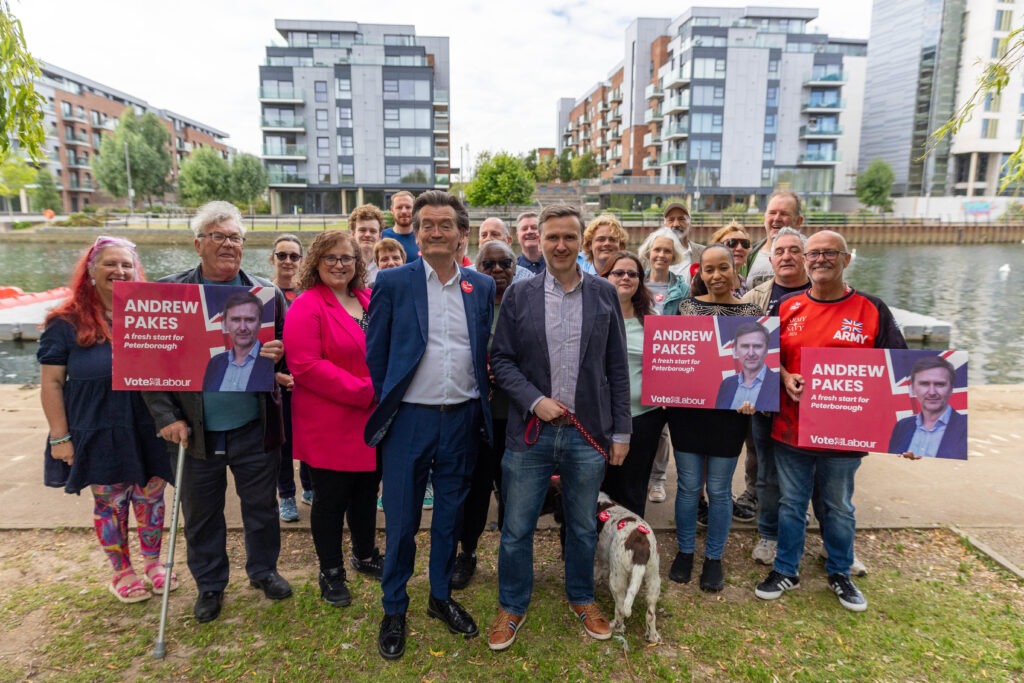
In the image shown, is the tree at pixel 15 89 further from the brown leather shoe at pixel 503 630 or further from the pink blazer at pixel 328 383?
the brown leather shoe at pixel 503 630

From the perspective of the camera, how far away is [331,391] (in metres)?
3.43

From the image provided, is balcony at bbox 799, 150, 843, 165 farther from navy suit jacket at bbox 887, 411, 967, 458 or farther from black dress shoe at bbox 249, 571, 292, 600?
black dress shoe at bbox 249, 571, 292, 600

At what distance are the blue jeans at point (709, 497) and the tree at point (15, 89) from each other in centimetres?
450

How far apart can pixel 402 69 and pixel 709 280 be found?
57.9 metres

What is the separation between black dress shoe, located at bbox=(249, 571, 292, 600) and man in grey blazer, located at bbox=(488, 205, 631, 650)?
4.56 ft

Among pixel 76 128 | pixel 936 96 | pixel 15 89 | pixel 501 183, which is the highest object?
pixel 936 96

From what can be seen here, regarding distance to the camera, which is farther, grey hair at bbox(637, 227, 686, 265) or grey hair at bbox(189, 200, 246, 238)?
grey hair at bbox(637, 227, 686, 265)

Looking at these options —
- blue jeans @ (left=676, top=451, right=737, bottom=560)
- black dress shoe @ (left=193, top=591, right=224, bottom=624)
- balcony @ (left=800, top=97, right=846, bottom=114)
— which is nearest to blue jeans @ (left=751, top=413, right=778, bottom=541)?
blue jeans @ (left=676, top=451, right=737, bottom=560)

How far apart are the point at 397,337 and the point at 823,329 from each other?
2.63 m

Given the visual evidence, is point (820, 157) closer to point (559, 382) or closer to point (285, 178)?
point (285, 178)

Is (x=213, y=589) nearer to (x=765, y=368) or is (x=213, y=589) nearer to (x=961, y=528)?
(x=765, y=368)

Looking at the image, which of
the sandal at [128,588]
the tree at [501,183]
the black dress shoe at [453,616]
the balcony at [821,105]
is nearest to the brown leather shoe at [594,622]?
the black dress shoe at [453,616]

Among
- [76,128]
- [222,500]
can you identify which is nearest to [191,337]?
[222,500]

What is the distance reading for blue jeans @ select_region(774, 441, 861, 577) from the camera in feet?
12.0
